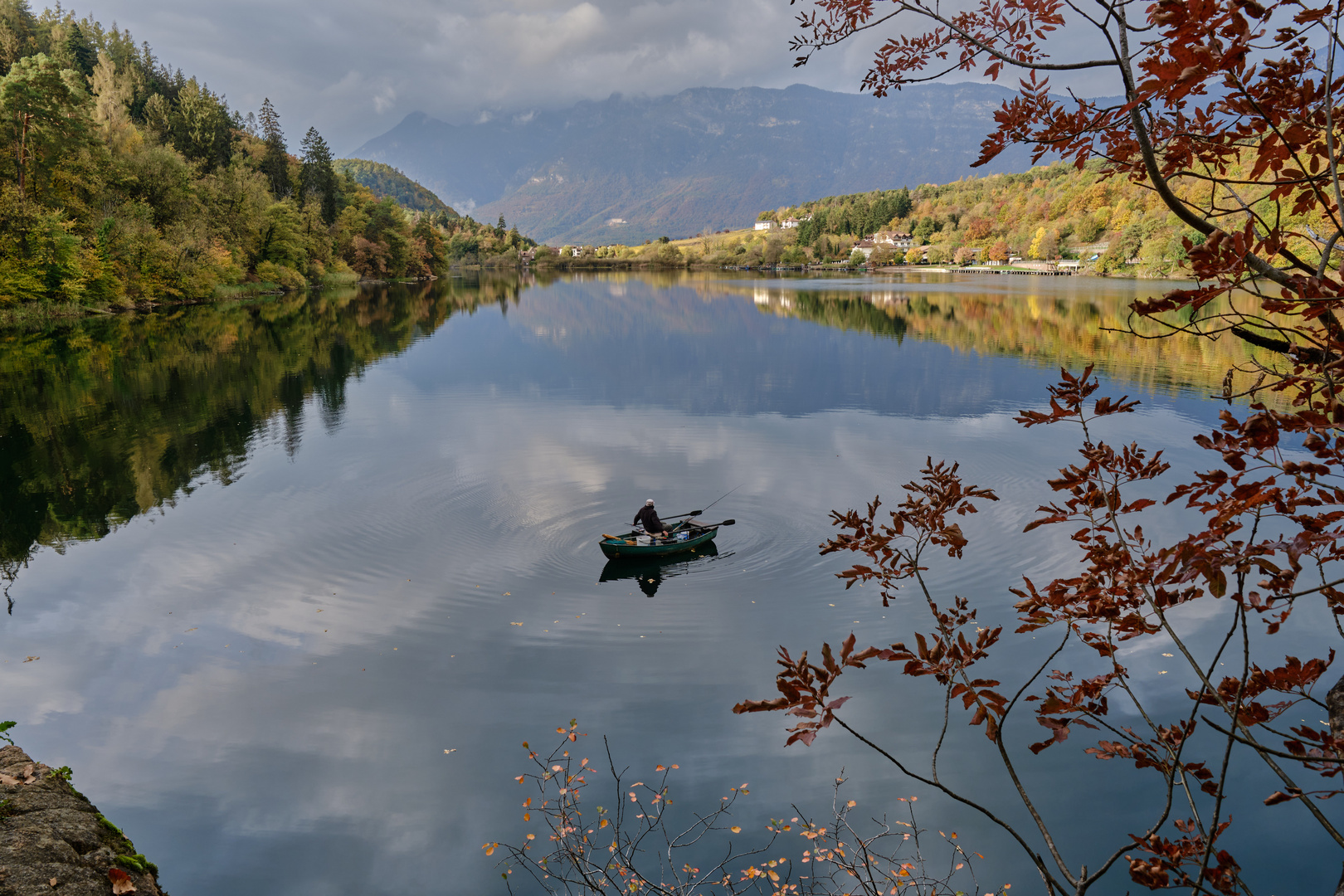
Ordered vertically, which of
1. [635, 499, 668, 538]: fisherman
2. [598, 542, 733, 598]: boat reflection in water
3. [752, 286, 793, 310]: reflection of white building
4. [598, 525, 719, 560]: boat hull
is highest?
[752, 286, 793, 310]: reflection of white building

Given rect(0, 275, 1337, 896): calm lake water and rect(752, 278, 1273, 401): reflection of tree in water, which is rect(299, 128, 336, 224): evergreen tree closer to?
rect(752, 278, 1273, 401): reflection of tree in water

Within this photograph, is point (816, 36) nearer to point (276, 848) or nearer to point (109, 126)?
point (276, 848)

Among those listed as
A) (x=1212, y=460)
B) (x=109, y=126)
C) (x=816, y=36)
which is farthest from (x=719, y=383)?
(x=109, y=126)

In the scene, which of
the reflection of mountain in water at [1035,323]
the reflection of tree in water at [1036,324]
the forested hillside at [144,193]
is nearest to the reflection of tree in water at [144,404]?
the forested hillside at [144,193]

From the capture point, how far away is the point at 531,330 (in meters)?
54.2

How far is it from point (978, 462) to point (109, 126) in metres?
83.4

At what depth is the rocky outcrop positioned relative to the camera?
5629 millimetres

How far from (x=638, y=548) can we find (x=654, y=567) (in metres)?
0.61

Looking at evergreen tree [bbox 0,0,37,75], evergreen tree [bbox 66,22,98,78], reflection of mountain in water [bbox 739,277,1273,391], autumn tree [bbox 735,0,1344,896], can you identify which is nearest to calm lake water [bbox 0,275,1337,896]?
reflection of mountain in water [bbox 739,277,1273,391]

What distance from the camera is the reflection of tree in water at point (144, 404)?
17.9 meters

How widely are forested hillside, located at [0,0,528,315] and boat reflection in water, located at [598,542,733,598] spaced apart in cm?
5561

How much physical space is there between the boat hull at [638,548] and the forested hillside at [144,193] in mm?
55439

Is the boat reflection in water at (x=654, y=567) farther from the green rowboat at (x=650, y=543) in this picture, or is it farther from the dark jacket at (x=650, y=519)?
the dark jacket at (x=650, y=519)

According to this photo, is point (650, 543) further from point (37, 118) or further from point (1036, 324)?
point (37, 118)
